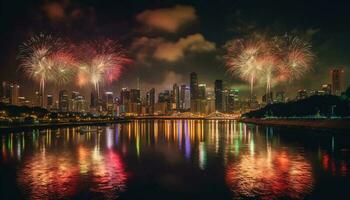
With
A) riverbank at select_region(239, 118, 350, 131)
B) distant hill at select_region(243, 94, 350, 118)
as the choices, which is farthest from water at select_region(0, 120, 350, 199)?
distant hill at select_region(243, 94, 350, 118)

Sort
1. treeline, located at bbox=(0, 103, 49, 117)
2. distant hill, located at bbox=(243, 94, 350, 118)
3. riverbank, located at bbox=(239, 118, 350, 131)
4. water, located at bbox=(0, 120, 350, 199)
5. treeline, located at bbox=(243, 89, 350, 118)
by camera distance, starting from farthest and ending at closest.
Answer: treeline, located at bbox=(0, 103, 49, 117)
distant hill, located at bbox=(243, 94, 350, 118)
treeline, located at bbox=(243, 89, 350, 118)
riverbank, located at bbox=(239, 118, 350, 131)
water, located at bbox=(0, 120, 350, 199)

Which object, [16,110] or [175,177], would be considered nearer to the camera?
[175,177]

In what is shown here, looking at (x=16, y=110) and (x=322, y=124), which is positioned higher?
(x=16, y=110)

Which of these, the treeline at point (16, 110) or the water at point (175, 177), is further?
the treeline at point (16, 110)

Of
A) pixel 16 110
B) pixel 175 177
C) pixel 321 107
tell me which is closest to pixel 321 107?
pixel 321 107

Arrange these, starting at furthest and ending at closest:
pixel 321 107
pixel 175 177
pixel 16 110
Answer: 1. pixel 16 110
2. pixel 321 107
3. pixel 175 177

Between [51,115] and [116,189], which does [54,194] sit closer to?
[116,189]

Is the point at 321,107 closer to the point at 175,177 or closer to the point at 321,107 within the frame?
the point at 321,107

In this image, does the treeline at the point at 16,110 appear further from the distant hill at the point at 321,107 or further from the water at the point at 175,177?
the water at the point at 175,177

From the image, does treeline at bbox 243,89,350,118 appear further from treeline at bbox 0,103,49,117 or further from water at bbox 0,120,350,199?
treeline at bbox 0,103,49,117

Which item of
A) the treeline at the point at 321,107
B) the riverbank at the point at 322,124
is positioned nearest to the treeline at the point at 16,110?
the riverbank at the point at 322,124

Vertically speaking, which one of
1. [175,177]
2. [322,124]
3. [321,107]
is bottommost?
[175,177]
